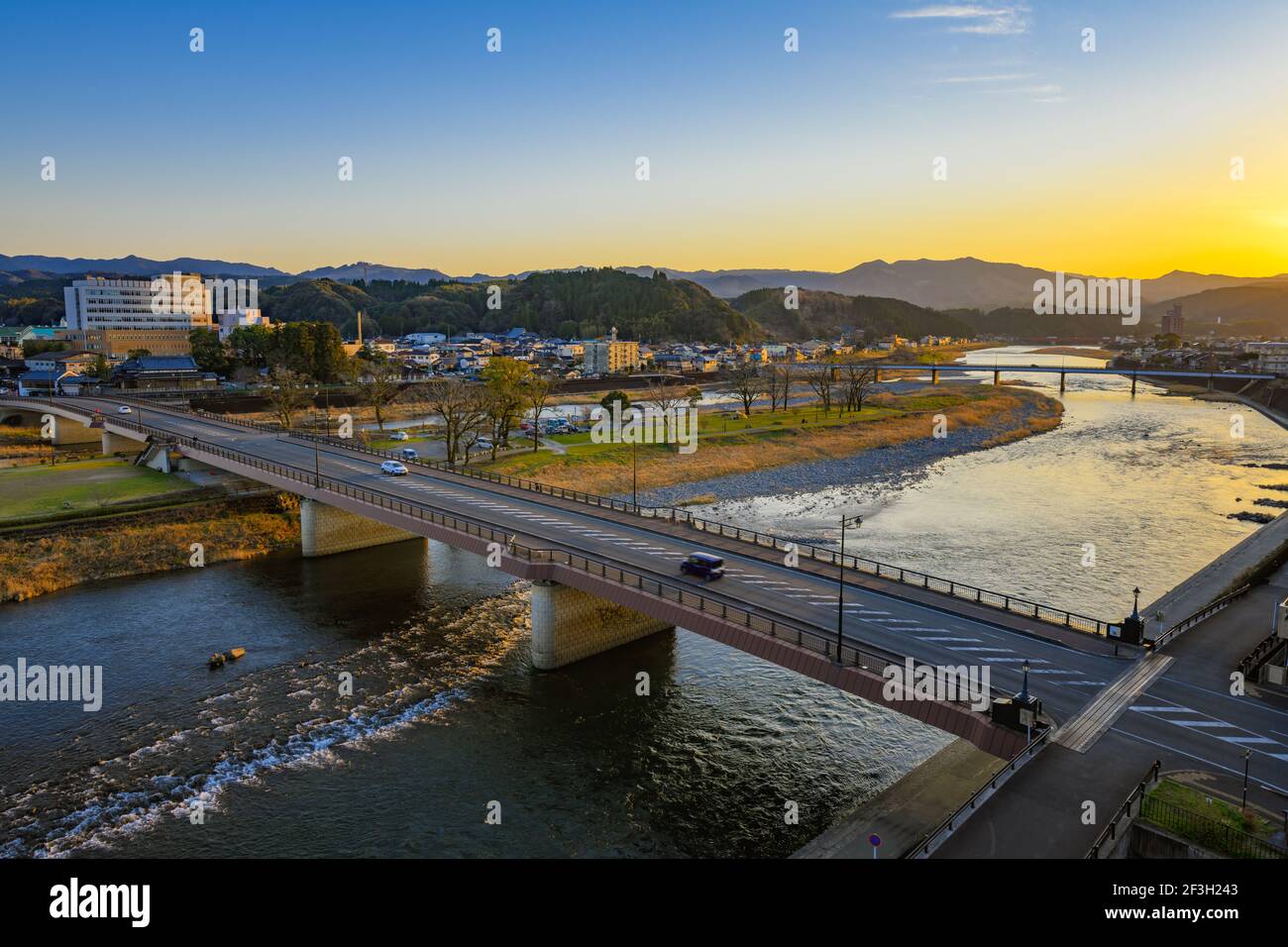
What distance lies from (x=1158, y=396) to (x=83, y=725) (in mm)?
→ 202088

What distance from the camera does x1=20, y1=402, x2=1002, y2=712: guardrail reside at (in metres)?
24.5

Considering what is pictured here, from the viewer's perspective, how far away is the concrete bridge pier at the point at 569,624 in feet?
111

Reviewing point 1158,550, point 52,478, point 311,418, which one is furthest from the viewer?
point 311,418

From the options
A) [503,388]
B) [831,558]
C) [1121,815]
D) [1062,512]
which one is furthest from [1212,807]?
[503,388]

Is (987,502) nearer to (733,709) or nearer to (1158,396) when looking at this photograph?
(733,709)

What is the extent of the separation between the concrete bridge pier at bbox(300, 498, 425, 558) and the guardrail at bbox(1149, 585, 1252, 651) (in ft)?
135

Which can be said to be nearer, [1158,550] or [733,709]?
[733,709]

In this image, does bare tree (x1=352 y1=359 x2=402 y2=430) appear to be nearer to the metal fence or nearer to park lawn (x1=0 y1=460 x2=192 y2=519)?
park lawn (x1=0 y1=460 x2=192 y2=519)

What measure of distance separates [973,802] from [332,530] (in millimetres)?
45210

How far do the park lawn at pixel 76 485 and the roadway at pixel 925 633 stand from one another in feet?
86.5

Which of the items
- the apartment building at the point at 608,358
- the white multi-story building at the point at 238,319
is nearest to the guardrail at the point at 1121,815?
the apartment building at the point at 608,358

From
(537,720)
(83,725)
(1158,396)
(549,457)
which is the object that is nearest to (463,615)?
(537,720)
